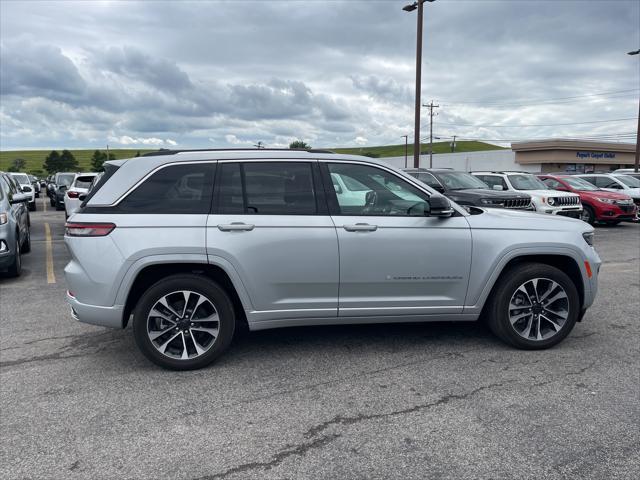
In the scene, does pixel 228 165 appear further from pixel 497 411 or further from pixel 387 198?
pixel 497 411

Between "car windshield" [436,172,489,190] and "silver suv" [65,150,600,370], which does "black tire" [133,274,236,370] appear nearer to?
"silver suv" [65,150,600,370]

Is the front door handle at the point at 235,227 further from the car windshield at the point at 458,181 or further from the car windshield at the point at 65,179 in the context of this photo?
the car windshield at the point at 65,179

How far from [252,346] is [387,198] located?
1871 millimetres

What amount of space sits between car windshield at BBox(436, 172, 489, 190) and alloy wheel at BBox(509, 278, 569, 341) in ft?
28.0

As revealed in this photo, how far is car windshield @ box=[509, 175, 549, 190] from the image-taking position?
14727 mm

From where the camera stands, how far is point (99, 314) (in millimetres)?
4105

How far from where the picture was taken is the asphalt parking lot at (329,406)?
289cm

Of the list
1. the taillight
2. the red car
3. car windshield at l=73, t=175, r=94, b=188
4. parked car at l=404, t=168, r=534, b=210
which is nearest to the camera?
the taillight

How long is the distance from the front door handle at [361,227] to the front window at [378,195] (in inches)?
4.9

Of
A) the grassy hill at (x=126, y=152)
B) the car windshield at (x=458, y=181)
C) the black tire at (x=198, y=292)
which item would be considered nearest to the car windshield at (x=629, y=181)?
the car windshield at (x=458, y=181)

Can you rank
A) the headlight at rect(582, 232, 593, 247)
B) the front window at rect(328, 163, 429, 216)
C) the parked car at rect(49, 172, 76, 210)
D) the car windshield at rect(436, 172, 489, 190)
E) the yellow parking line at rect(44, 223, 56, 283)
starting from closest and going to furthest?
the front window at rect(328, 163, 429, 216) < the headlight at rect(582, 232, 593, 247) < the yellow parking line at rect(44, 223, 56, 283) < the car windshield at rect(436, 172, 489, 190) < the parked car at rect(49, 172, 76, 210)

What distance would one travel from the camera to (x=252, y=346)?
4.81 meters

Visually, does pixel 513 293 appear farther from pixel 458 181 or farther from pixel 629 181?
pixel 629 181

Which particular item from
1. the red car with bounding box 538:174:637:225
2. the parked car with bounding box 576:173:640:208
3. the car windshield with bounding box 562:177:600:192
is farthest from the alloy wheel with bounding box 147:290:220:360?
the parked car with bounding box 576:173:640:208
